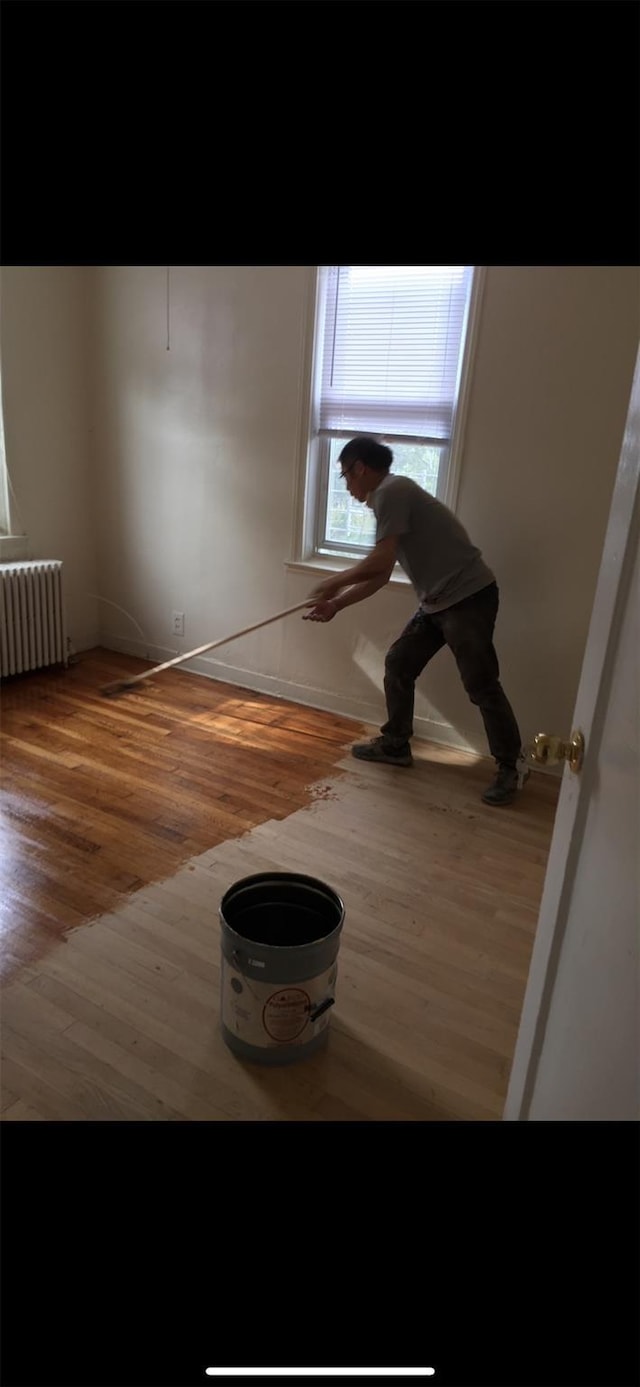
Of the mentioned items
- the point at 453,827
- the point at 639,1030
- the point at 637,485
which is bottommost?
the point at 453,827

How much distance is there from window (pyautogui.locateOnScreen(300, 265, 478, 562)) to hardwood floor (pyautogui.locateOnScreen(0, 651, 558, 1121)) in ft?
4.19

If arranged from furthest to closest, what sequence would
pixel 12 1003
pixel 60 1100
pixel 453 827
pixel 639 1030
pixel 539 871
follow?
pixel 453 827
pixel 539 871
pixel 12 1003
pixel 60 1100
pixel 639 1030

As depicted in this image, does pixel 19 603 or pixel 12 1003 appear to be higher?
pixel 19 603

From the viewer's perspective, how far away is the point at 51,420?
4.58m

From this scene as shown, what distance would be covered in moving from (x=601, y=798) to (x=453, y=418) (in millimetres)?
2763

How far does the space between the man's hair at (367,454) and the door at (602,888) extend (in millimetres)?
2242

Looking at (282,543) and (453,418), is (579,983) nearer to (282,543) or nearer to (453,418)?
(453,418)

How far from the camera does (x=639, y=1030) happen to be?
80 cm

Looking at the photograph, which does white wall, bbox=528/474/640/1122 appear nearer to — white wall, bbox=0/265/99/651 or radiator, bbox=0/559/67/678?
radiator, bbox=0/559/67/678

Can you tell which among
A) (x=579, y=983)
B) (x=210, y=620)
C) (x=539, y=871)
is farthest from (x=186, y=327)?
(x=579, y=983)

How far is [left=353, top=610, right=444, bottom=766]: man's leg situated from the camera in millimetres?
3455

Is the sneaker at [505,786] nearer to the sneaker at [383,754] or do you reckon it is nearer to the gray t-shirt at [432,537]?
the sneaker at [383,754]

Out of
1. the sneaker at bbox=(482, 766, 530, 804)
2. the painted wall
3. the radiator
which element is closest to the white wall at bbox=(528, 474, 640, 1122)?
the sneaker at bbox=(482, 766, 530, 804)

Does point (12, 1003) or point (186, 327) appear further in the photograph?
point (186, 327)
